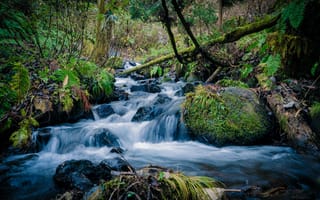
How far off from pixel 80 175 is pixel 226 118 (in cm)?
331

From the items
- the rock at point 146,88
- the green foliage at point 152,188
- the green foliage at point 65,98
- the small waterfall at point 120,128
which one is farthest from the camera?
the rock at point 146,88

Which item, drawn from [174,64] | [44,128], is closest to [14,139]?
[44,128]

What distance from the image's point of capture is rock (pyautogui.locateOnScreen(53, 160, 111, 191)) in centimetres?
337

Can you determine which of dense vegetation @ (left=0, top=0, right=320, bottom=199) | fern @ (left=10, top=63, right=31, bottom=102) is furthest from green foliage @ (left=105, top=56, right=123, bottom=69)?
fern @ (left=10, top=63, right=31, bottom=102)

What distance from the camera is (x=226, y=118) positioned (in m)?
5.75

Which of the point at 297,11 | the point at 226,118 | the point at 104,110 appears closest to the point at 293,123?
the point at 226,118

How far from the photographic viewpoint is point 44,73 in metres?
5.30

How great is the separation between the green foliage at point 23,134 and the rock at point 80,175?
156cm

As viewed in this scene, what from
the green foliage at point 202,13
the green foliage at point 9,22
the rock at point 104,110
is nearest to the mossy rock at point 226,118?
the rock at point 104,110

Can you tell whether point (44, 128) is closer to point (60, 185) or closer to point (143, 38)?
point (60, 185)

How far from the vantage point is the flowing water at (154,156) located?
414 centimetres

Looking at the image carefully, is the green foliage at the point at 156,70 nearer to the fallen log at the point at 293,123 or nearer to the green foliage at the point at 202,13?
the green foliage at the point at 202,13

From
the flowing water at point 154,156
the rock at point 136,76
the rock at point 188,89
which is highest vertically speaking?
the rock at point 136,76

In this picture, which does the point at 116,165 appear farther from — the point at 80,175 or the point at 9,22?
the point at 9,22
